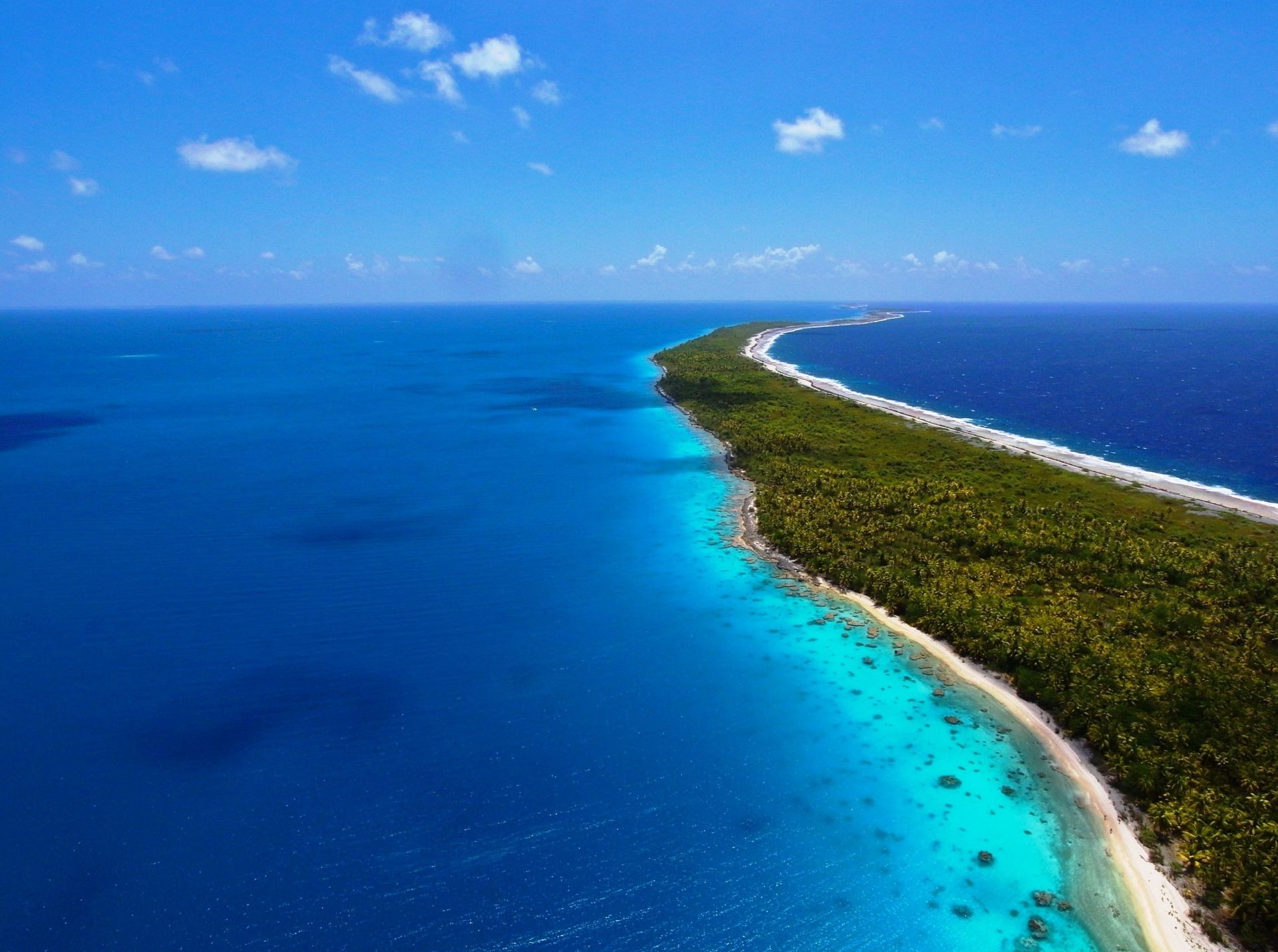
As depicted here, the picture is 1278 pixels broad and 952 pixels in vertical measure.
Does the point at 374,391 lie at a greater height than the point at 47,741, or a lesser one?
greater

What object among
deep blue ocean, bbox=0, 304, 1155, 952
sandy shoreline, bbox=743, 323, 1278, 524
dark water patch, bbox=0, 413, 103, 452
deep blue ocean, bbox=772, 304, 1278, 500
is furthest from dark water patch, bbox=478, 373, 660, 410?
dark water patch, bbox=0, 413, 103, 452

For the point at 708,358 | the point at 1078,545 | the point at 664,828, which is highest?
the point at 708,358

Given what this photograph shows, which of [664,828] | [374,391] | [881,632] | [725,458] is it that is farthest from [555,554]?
[374,391]

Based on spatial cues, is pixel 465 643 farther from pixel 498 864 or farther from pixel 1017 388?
pixel 1017 388

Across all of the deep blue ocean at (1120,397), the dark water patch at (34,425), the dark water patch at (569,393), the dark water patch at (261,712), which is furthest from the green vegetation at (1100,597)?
the dark water patch at (34,425)

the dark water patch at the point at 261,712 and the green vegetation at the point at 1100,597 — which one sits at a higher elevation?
the green vegetation at the point at 1100,597

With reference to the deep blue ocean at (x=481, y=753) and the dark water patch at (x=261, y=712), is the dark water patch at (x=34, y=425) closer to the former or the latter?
the deep blue ocean at (x=481, y=753)

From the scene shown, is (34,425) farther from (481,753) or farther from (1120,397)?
(1120,397)
